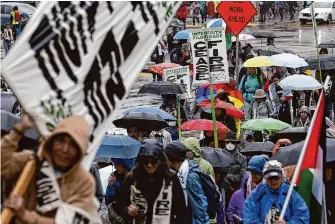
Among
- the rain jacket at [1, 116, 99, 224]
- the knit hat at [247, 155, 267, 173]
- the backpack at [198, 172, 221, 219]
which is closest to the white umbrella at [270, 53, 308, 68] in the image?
the knit hat at [247, 155, 267, 173]

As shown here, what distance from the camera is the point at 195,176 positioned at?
25.9ft

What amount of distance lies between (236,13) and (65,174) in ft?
41.2

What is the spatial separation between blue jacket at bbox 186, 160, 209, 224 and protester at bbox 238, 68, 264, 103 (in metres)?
9.47

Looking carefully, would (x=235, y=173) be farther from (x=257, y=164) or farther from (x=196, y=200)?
(x=196, y=200)

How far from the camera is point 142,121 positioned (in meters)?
11.8

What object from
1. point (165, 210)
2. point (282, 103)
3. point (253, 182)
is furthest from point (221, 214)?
point (282, 103)

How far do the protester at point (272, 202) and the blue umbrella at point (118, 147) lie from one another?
2432 millimetres

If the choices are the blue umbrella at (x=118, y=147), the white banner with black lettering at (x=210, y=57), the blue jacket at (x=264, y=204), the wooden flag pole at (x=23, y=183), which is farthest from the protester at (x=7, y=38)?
the wooden flag pole at (x=23, y=183)

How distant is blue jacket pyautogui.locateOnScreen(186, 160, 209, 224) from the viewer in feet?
25.2

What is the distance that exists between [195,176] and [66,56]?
9.40 feet

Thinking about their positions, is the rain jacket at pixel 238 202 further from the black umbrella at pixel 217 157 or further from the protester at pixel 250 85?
→ the protester at pixel 250 85

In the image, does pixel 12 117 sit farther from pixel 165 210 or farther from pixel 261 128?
pixel 261 128

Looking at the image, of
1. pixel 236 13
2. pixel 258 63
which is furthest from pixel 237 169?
pixel 258 63

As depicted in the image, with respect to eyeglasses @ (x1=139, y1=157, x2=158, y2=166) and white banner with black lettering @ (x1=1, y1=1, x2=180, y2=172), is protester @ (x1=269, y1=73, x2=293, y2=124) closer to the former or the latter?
eyeglasses @ (x1=139, y1=157, x2=158, y2=166)
